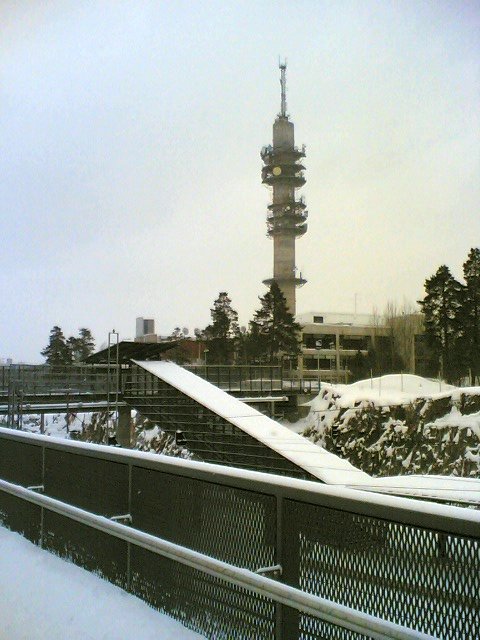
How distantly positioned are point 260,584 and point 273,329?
72112 millimetres

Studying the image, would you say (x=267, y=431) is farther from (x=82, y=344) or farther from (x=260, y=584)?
(x=82, y=344)

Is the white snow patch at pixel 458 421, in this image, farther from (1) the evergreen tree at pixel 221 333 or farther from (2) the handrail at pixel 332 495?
(1) the evergreen tree at pixel 221 333

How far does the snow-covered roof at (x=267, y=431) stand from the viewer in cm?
2075

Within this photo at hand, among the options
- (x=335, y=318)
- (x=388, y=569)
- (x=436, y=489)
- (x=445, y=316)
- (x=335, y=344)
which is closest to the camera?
(x=388, y=569)

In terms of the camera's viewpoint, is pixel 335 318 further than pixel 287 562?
Yes

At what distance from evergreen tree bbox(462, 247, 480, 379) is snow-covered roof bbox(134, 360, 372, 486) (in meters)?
35.9

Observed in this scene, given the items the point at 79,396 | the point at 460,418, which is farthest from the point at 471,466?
the point at 79,396

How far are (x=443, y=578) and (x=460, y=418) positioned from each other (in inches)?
1379

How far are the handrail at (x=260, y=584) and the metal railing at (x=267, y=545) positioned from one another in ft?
0.07

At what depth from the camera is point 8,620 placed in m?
5.42

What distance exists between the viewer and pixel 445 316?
214ft

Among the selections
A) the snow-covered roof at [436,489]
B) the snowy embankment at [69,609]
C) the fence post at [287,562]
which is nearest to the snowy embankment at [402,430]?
the snow-covered roof at [436,489]

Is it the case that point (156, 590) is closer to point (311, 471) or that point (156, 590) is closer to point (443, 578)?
point (443, 578)

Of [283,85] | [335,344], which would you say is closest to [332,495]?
[335,344]
